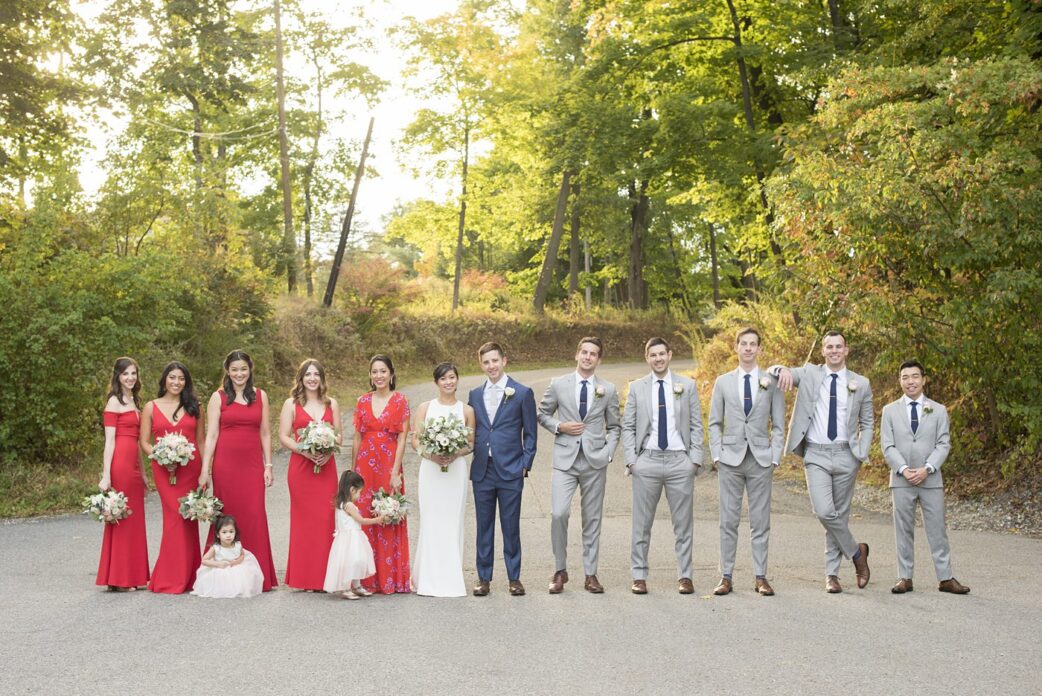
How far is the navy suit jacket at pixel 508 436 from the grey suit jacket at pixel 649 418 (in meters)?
0.81

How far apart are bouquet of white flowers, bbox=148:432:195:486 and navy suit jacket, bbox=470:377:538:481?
2.54 m

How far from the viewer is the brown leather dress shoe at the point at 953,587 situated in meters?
8.60

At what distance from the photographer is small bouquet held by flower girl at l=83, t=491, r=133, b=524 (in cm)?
905

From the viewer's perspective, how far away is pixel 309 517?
8969mm

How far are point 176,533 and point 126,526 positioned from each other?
492mm

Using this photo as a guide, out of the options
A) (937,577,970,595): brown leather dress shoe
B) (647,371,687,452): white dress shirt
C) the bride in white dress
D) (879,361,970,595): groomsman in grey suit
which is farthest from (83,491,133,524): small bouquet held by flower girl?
(937,577,970,595): brown leather dress shoe

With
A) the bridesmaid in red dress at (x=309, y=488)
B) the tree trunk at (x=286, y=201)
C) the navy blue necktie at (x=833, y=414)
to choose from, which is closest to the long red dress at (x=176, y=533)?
the bridesmaid in red dress at (x=309, y=488)

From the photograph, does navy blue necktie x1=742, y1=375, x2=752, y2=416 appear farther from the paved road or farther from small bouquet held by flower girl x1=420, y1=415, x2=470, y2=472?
small bouquet held by flower girl x1=420, y1=415, x2=470, y2=472

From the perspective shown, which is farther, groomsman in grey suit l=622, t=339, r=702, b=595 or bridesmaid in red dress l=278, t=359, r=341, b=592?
bridesmaid in red dress l=278, t=359, r=341, b=592

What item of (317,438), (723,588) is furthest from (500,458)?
(723,588)

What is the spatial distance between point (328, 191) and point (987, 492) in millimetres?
34378

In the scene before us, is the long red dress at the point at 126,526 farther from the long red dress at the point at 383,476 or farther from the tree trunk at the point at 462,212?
the tree trunk at the point at 462,212

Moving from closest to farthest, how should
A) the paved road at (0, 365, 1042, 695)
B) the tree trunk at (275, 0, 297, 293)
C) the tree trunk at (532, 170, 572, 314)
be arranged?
1. the paved road at (0, 365, 1042, 695)
2. the tree trunk at (275, 0, 297, 293)
3. the tree trunk at (532, 170, 572, 314)

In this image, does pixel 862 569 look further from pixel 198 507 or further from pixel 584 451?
pixel 198 507
